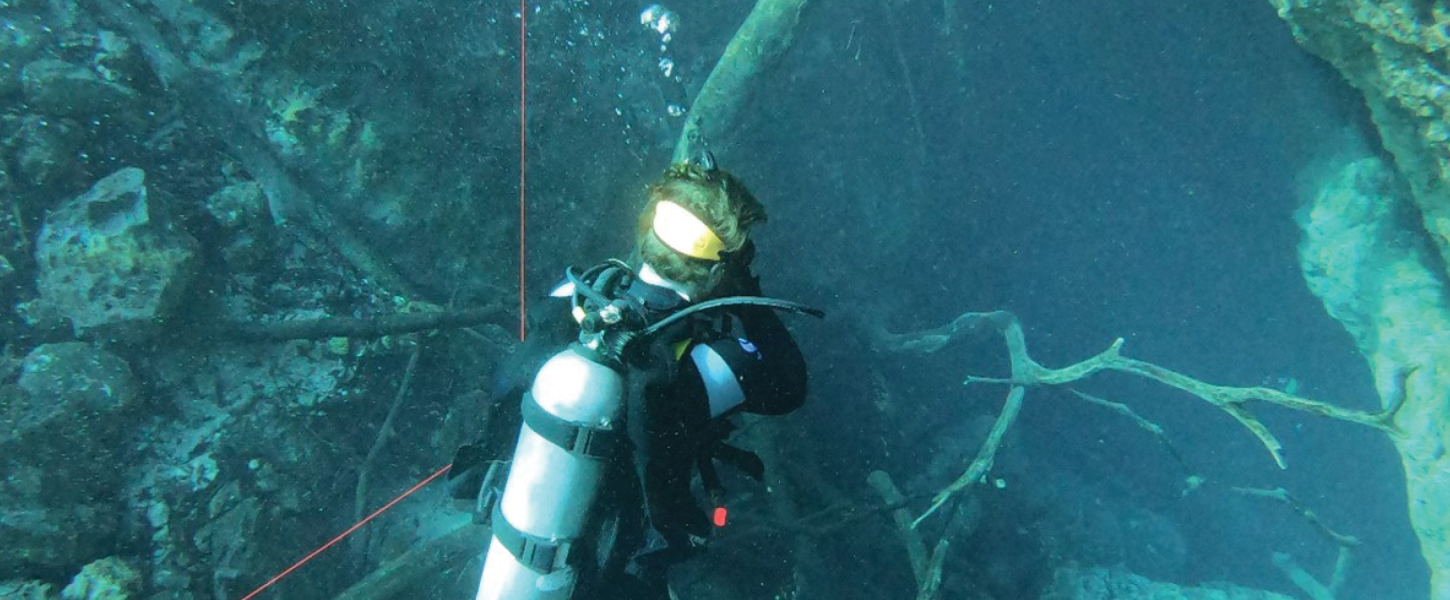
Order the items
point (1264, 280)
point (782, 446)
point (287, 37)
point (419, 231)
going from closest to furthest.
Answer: point (287, 37) → point (419, 231) → point (782, 446) → point (1264, 280)

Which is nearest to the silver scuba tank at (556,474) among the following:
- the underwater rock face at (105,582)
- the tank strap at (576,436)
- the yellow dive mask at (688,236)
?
the tank strap at (576,436)

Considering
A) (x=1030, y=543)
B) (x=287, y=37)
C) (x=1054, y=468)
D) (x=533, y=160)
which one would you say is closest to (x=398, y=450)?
(x=533, y=160)

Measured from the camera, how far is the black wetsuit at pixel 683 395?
206 centimetres

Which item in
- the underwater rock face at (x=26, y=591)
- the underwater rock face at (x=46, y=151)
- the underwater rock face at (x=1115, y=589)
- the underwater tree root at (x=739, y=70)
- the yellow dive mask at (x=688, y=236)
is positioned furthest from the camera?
the underwater rock face at (x=1115, y=589)

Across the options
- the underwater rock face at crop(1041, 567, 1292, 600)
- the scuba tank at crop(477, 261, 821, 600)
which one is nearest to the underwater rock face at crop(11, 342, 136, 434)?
the scuba tank at crop(477, 261, 821, 600)

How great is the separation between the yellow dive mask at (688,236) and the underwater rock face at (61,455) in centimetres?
454

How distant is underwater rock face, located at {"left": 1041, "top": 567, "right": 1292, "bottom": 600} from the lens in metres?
7.81

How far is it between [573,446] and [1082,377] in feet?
18.1

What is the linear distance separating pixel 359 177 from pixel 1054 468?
12.0m

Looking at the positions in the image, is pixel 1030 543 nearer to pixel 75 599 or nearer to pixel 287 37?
pixel 75 599

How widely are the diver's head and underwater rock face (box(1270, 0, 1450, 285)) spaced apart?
18.7ft

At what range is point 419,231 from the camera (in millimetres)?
5492

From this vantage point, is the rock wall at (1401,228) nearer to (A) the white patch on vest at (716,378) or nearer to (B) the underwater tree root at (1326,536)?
(B) the underwater tree root at (1326,536)

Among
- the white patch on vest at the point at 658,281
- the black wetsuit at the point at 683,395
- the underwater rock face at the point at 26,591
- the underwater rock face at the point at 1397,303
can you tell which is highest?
the white patch on vest at the point at 658,281
